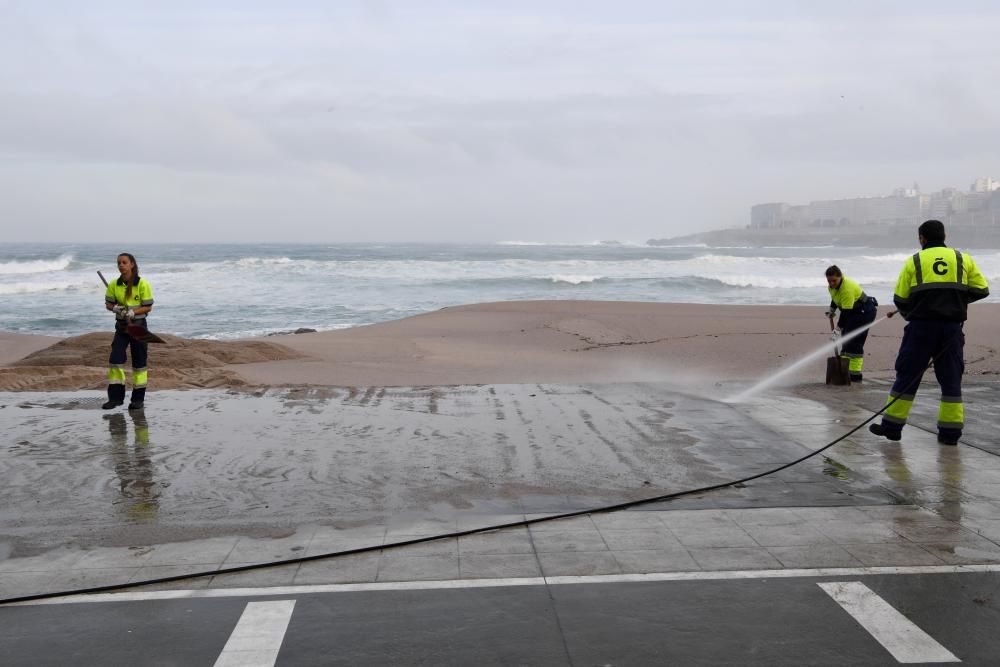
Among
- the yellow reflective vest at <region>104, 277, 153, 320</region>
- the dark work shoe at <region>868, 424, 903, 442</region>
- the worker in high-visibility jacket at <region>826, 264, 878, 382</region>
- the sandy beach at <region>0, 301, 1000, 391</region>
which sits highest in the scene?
the yellow reflective vest at <region>104, 277, 153, 320</region>

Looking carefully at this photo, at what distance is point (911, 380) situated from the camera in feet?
23.6

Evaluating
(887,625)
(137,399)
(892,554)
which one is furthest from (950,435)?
(137,399)

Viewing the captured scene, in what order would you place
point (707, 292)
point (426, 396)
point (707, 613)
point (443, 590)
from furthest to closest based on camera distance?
1. point (707, 292)
2. point (426, 396)
3. point (443, 590)
4. point (707, 613)

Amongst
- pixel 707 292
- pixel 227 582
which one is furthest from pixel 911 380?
pixel 707 292

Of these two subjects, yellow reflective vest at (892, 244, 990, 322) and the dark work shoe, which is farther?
the dark work shoe

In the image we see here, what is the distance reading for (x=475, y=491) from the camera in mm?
5930

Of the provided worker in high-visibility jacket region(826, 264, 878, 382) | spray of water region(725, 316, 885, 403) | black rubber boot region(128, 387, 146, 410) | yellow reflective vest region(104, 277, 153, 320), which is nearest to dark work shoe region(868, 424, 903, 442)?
spray of water region(725, 316, 885, 403)

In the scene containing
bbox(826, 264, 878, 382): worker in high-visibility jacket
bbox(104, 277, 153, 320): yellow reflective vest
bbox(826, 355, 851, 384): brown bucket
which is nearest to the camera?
bbox(104, 277, 153, 320): yellow reflective vest

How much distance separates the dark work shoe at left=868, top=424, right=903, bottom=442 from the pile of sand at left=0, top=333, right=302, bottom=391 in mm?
7414

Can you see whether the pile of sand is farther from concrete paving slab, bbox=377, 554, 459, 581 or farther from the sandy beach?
concrete paving slab, bbox=377, 554, 459, 581

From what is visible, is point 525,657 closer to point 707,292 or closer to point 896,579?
point 896,579

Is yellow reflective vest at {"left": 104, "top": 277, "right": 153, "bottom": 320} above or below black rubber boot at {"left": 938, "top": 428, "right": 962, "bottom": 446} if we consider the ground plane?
above

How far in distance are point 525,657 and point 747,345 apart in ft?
39.7

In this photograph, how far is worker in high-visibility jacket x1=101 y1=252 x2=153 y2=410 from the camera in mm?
9359
